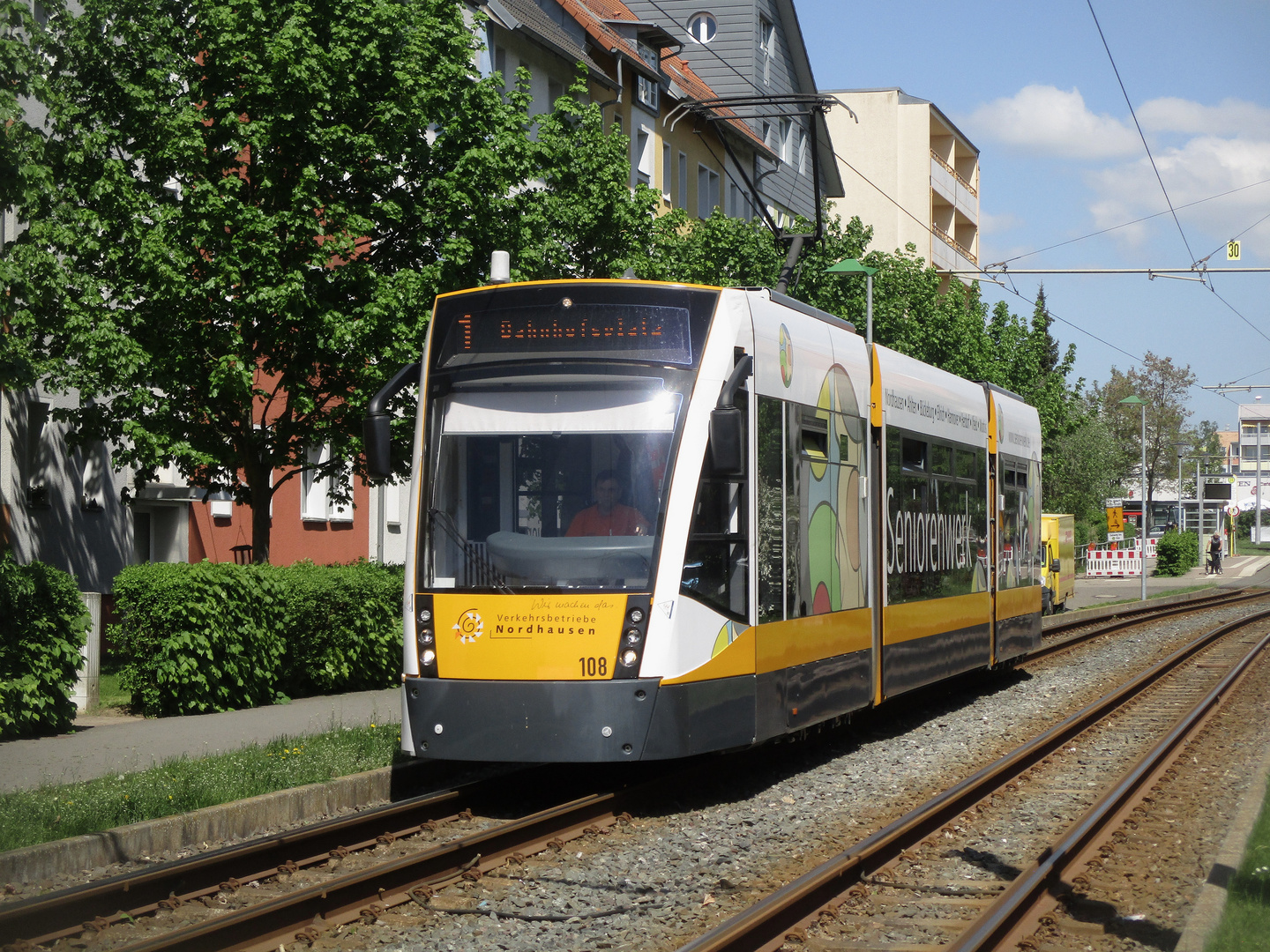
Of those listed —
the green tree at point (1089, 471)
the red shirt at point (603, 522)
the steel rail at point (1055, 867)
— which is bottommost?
the steel rail at point (1055, 867)

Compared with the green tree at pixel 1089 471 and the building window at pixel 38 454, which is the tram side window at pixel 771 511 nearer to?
the building window at pixel 38 454

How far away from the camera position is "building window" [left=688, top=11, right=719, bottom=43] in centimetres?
5103

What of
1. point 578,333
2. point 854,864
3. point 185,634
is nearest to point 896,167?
point 185,634

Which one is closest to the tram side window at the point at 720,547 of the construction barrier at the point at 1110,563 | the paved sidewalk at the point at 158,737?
the paved sidewalk at the point at 158,737

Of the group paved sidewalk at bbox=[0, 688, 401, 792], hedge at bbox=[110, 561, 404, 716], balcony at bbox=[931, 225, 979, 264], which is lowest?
paved sidewalk at bbox=[0, 688, 401, 792]

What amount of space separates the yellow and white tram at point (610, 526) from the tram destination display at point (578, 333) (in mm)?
15

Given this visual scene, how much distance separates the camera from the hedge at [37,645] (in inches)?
450

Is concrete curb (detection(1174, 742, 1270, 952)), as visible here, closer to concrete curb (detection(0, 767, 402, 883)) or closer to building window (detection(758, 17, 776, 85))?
concrete curb (detection(0, 767, 402, 883))

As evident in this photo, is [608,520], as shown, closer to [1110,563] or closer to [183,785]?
[183,785]

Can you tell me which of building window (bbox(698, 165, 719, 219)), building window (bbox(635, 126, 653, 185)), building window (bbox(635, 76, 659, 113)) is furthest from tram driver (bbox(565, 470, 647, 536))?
building window (bbox(698, 165, 719, 219))

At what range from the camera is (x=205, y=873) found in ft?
23.9

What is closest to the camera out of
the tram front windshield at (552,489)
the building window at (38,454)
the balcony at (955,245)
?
the tram front windshield at (552,489)

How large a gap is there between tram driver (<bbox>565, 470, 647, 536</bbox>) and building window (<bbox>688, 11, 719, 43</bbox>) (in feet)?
144

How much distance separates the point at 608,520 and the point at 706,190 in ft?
130
